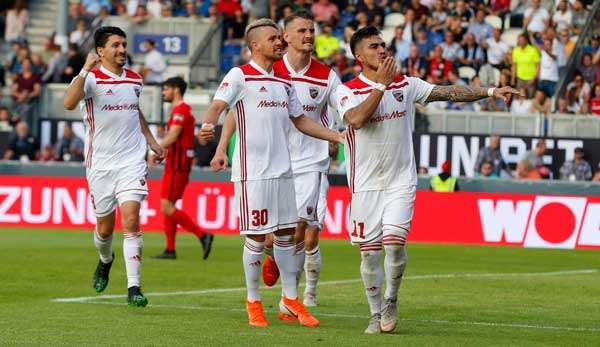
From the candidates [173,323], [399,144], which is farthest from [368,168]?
[173,323]

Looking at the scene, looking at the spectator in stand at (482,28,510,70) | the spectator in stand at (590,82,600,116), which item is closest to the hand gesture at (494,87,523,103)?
the spectator in stand at (590,82,600,116)

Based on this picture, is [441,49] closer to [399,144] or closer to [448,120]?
[448,120]

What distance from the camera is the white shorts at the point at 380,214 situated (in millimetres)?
12172

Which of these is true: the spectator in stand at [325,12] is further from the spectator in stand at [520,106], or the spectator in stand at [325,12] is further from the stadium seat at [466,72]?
the spectator in stand at [520,106]

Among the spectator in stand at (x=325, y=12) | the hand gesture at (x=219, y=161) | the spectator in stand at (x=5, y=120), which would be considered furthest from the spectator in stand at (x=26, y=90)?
the hand gesture at (x=219, y=161)

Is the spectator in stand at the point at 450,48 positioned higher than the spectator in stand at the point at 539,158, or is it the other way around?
the spectator in stand at the point at 450,48

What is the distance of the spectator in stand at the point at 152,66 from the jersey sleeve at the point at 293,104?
2120cm

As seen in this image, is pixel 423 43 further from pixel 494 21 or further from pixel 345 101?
pixel 345 101

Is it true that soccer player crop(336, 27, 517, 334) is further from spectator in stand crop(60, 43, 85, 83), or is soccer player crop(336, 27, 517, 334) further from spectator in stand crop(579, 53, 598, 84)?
spectator in stand crop(60, 43, 85, 83)

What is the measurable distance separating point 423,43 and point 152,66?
6014mm

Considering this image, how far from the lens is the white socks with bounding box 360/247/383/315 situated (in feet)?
40.0

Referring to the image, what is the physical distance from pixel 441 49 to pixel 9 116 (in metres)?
9.00

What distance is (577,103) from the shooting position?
3045 centimetres

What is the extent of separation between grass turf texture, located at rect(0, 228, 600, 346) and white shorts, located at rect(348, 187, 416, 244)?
2.56ft
